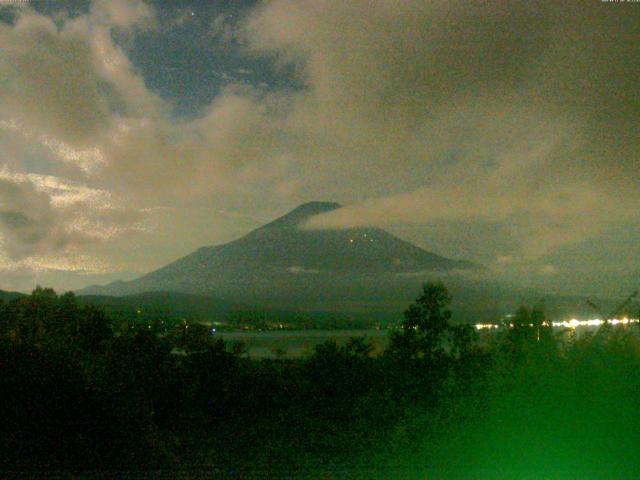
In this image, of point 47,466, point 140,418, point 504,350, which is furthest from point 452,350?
point 47,466

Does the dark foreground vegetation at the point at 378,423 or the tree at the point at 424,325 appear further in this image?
the tree at the point at 424,325

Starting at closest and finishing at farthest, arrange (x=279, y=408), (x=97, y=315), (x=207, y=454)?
(x=207, y=454) < (x=279, y=408) < (x=97, y=315)

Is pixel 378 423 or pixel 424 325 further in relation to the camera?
pixel 424 325

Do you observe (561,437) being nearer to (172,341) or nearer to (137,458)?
(137,458)

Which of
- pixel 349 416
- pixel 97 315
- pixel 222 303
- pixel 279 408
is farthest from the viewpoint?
pixel 222 303

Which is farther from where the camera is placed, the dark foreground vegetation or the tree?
the tree

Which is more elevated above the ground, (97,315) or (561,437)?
(97,315)

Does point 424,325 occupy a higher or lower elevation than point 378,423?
higher

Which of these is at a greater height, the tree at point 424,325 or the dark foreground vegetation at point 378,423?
the tree at point 424,325

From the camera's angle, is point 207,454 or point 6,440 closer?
point 6,440

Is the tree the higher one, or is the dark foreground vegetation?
the tree
